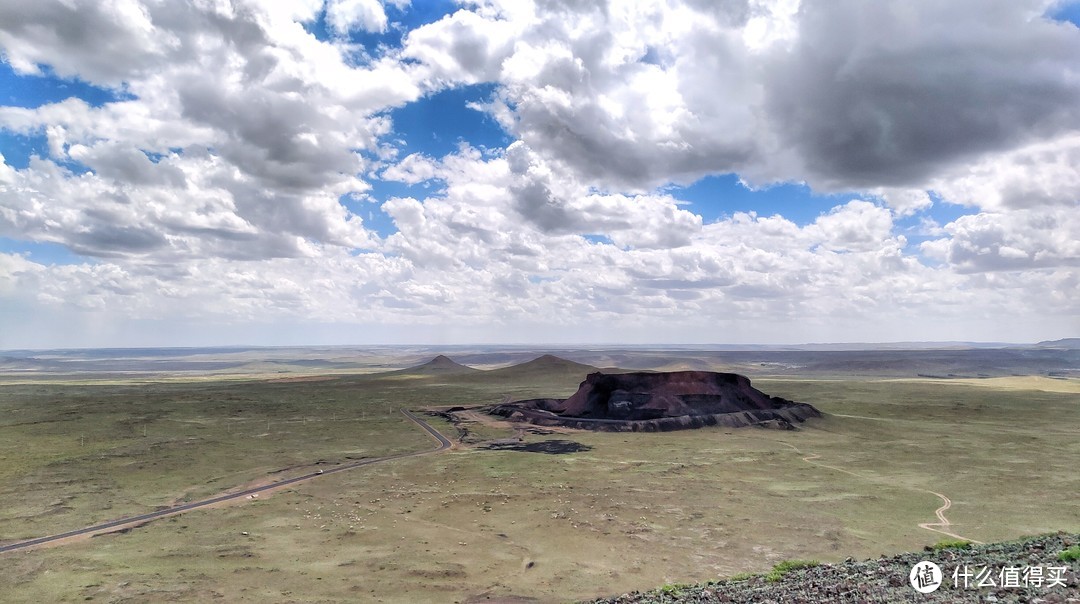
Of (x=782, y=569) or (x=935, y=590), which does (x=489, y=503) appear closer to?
(x=782, y=569)

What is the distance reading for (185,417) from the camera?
9012cm

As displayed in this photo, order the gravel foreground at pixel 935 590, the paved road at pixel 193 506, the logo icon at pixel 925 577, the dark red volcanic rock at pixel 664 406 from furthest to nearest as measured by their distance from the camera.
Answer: the dark red volcanic rock at pixel 664 406 → the paved road at pixel 193 506 → the logo icon at pixel 925 577 → the gravel foreground at pixel 935 590

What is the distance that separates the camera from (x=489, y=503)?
1598 inches

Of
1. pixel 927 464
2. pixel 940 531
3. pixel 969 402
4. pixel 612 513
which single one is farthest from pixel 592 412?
pixel 969 402

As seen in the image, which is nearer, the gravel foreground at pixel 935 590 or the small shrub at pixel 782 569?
the gravel foreground at pixel 935 590

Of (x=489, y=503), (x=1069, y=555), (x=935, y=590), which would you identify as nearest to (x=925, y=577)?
(x=935, y=590)

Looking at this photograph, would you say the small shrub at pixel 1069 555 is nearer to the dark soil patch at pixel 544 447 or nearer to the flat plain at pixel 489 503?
the flat plain at pixel 489 503

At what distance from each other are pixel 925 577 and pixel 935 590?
89 centimetres

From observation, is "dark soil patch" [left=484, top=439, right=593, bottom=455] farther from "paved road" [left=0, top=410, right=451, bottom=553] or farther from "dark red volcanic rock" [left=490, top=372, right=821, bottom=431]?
"dark red volcanic rock" [left=490, top=372, right=821, bottom=431]

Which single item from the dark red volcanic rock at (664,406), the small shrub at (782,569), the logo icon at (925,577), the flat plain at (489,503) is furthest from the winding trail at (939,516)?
the dark red volcanic rock at (664,406)

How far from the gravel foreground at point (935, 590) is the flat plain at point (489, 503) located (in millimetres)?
6954

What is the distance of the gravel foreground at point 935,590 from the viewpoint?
14.9m

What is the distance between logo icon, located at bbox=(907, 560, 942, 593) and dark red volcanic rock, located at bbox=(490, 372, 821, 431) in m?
62.8

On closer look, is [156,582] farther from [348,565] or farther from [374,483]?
[374,483]
